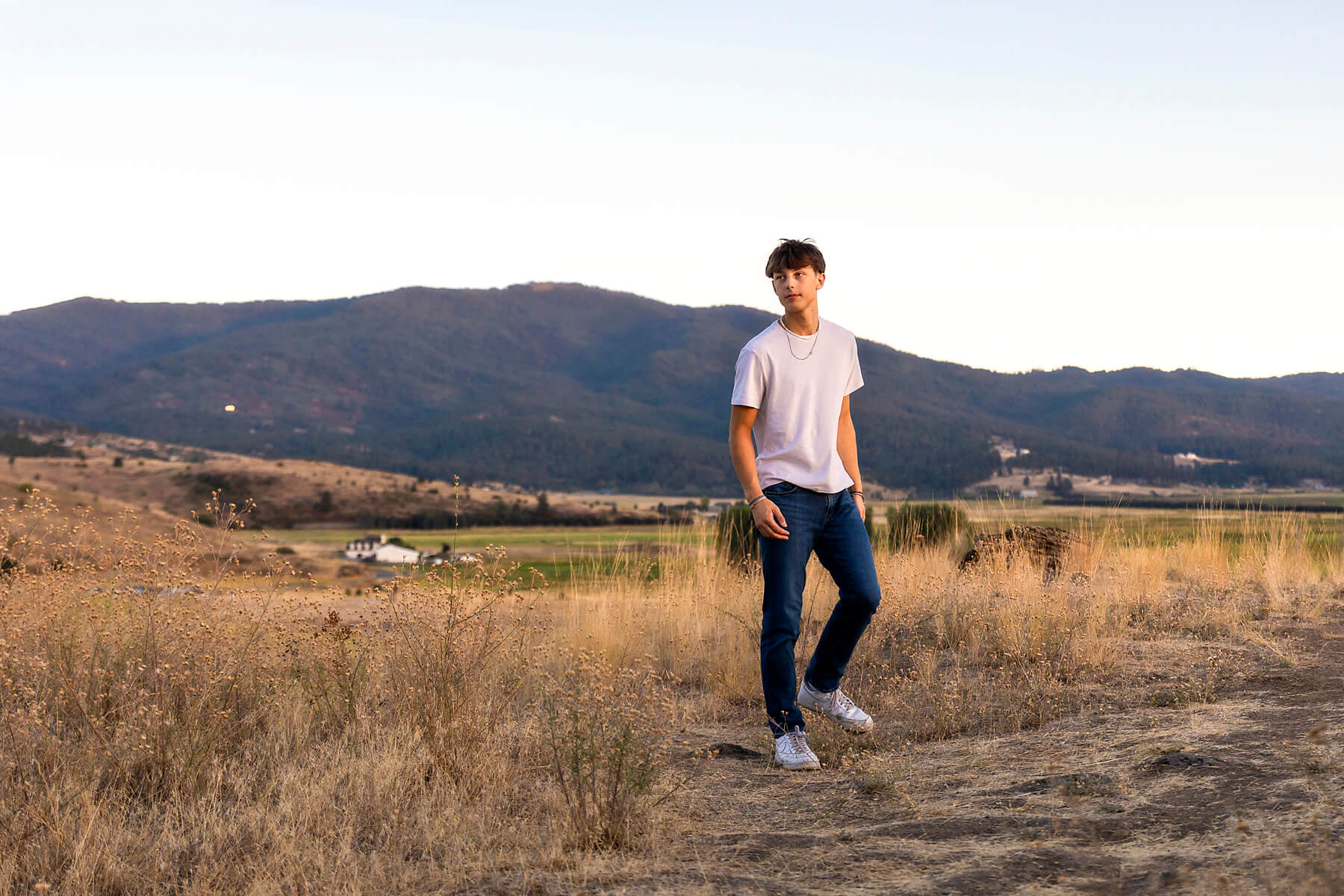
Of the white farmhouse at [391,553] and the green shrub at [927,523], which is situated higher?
the green shrub at [927,523]

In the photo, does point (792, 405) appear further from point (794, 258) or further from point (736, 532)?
point (736, 532)

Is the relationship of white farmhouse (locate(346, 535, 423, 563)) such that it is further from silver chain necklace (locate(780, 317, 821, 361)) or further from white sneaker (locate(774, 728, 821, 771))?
silver chain necklace (locate(780, 317, 821, 361))

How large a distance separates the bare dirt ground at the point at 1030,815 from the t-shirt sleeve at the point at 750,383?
1663mm

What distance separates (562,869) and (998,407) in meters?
199

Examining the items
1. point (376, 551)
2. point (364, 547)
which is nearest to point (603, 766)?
point (376, 551)

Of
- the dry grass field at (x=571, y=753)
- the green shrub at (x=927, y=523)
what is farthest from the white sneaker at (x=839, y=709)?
the green shrub at (x=927, y=523)

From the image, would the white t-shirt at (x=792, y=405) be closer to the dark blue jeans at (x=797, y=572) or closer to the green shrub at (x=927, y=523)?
the dark blue jeans at (x=797, y=572)

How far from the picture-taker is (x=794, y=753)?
15.8 feet

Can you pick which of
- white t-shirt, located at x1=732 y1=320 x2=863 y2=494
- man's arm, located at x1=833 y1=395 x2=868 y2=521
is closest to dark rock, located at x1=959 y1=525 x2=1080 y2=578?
man's arm, located at x1=833 y1=395 x2=868 y2=521

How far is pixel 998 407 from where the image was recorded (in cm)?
19275

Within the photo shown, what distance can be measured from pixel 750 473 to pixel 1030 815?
176 cm

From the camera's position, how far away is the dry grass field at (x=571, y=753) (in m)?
3.38

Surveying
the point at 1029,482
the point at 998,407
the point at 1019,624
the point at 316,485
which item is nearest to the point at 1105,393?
the point at 998,407

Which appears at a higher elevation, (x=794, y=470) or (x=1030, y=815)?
(x=794, y=470)
